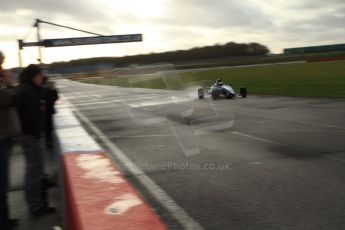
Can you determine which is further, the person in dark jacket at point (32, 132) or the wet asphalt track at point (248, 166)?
the person in dark jacket at point (32, 132)

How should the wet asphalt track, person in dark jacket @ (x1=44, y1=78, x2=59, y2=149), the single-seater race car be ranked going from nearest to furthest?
the wet asphalt track < person in dark jacket @ (x1=44, y1=78, x2=59, y2=149) < the single-seater race car

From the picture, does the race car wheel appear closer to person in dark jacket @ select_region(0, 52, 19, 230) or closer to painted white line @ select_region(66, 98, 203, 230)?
painted white line @ select_region(66, 98, 203, 230)

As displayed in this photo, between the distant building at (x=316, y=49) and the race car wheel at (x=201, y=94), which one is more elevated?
the distant building at (x=316, y=49)

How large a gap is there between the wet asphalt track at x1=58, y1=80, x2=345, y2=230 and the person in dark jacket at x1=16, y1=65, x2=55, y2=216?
1.36 metres

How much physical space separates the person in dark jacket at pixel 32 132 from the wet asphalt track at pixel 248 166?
1361mm

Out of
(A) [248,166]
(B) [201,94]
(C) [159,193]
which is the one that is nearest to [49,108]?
(A) [248,166]

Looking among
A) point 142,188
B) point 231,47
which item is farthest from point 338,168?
point 231,47

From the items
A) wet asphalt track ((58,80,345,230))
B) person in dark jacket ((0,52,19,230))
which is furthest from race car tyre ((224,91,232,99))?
person in dark jacket ((0,52,19,230))

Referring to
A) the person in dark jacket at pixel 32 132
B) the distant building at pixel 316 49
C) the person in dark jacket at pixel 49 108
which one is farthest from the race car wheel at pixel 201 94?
the distant building at pixel 316 49

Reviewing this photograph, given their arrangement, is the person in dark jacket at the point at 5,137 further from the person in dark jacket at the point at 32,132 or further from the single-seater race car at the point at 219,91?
the single-seater race car at the point at 219,91

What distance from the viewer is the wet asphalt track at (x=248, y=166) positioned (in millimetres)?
5270

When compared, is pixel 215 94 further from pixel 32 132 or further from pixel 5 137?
pixel 5 137

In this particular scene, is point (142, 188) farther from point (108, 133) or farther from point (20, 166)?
point (108, 133)

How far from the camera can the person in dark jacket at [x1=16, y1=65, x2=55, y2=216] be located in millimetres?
5844
